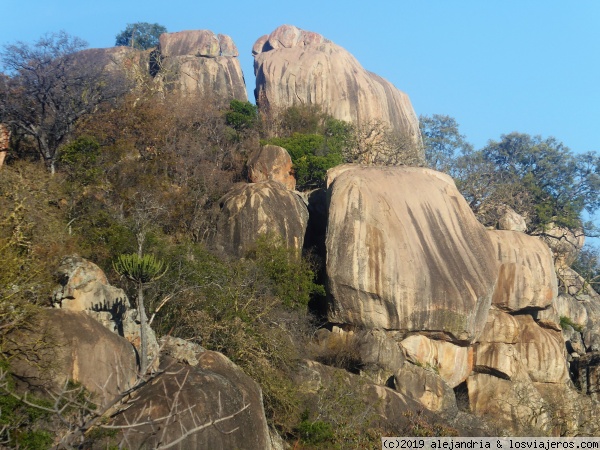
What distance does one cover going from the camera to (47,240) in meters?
18.4

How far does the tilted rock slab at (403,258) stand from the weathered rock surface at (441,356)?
0.34m

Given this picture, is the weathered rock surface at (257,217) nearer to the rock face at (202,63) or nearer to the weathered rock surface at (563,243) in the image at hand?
the weathered rock surface at (563,243)

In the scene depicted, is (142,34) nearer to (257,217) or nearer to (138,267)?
(257,217)

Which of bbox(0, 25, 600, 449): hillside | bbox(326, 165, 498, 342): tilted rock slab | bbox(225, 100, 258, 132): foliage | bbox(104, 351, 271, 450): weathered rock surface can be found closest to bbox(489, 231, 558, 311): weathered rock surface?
bbox(0, 25, 600, 449): hillside

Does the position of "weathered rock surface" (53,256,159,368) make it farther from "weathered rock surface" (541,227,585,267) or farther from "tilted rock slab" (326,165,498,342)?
"weathered rock surface" (541,227,585,267)

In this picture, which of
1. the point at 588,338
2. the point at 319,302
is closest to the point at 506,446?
the point at 319,302

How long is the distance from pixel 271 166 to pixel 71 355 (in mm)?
14935

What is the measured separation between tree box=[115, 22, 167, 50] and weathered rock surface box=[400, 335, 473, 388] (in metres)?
27.1

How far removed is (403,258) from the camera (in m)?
24.3

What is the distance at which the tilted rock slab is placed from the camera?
23656 millimetres

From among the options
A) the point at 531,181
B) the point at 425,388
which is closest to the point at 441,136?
the point at 531,181

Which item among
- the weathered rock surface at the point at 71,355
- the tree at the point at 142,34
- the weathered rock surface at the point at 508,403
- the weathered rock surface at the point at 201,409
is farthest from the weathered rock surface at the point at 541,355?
the tree at the point at 142,34

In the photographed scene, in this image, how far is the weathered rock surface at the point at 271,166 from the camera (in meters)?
28.8

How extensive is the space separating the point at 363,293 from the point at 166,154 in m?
7.51
